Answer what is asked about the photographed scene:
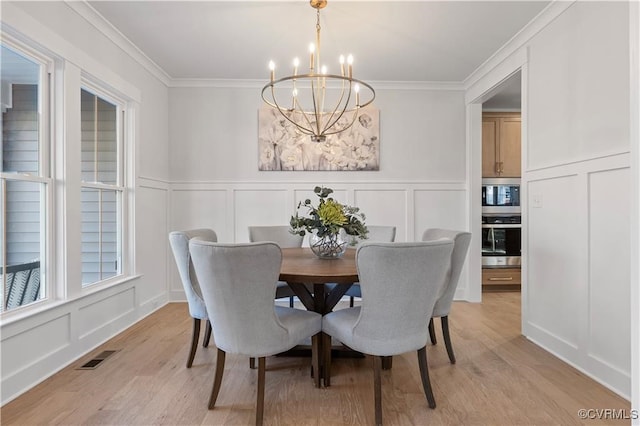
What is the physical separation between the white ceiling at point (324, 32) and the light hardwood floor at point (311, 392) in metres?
2.55

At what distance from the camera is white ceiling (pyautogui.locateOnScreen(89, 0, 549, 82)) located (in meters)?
2.49

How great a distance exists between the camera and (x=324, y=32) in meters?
2.82

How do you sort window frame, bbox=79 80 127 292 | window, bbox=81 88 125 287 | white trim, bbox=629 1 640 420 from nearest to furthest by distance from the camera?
1. white trim, bbox=629 1 640 420
2. window, bbox=81 88 125 287
3. window frame, bbox=79 80 127 292

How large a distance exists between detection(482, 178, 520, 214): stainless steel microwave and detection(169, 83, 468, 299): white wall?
0.53 metres

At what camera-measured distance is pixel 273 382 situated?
2.12m

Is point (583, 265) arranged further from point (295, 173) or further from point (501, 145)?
point (295, 173)

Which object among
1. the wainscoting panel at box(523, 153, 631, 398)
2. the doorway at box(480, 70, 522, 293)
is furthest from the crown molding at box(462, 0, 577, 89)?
the wainscoting panel at box(523, 153, 631, 398)

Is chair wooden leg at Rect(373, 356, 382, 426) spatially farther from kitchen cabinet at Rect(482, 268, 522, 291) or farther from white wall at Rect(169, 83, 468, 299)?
kitchen cabinet at Rect(482, 268, 522, 291)

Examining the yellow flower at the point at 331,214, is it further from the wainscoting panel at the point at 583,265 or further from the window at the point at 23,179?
the window at the point at 23,179

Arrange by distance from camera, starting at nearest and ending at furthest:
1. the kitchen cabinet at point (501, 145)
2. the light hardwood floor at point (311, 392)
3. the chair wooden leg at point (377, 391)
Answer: the chair wooden leg at point (377, 391)
the light hardwood floor at point (311, 392)
the kitchen cabinet at point (501, 145)

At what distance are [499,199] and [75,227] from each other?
4.53 meters

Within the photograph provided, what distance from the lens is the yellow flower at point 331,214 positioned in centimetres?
225

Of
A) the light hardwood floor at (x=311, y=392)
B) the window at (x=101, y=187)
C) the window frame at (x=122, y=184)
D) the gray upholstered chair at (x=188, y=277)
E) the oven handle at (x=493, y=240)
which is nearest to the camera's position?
the light hardwood floor at (x=311, y=392)

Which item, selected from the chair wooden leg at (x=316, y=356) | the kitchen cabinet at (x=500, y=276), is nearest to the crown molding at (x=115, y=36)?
the chair wooden leg at (x=316, y=356)
